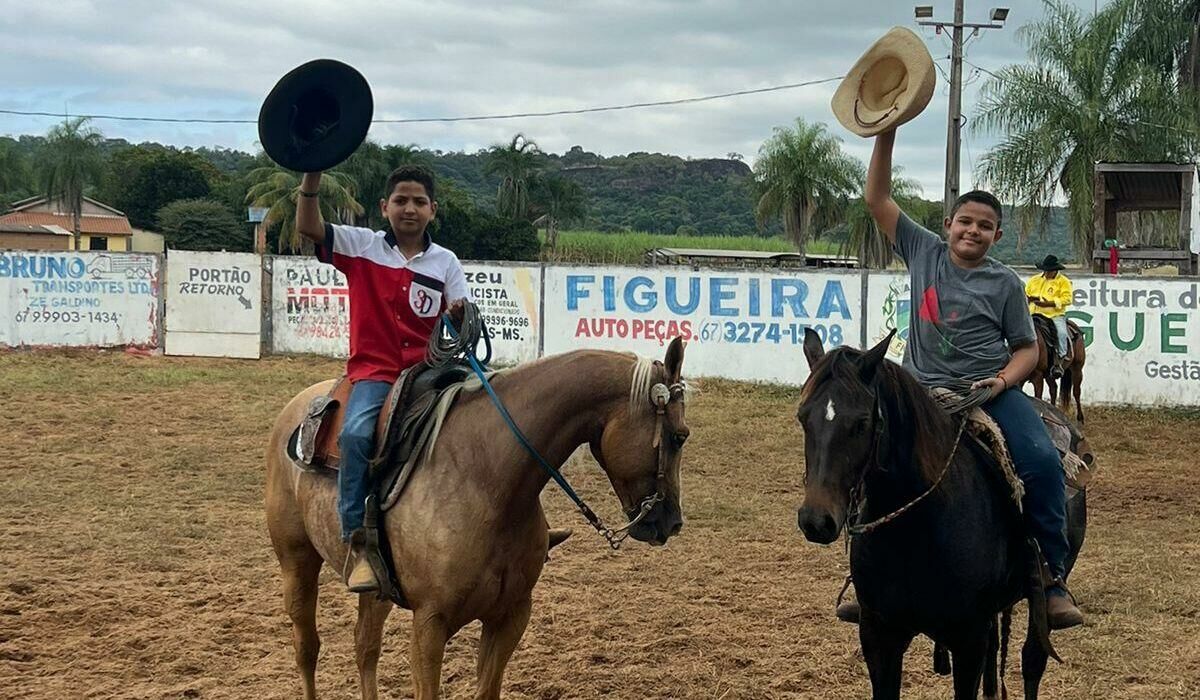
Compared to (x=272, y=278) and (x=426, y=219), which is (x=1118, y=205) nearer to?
(x=272, y=278)

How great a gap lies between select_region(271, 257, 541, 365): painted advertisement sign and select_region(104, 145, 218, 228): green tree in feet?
177

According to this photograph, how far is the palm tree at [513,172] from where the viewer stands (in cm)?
6178

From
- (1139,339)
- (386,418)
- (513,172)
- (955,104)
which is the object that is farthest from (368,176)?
(386,418)

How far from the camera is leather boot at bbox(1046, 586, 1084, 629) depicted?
14.2 ft

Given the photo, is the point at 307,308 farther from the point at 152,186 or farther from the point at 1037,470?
the point at 152,186

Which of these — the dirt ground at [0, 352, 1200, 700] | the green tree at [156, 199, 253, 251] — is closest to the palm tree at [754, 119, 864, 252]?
the green tree at [156, 199, 253, 251]

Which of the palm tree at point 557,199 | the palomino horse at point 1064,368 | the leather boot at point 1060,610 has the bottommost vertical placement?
the leather boot at point 1060,610

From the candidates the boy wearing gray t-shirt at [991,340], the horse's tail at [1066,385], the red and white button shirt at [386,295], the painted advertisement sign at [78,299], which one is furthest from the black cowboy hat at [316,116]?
the painted advertisement sign at [78,299]

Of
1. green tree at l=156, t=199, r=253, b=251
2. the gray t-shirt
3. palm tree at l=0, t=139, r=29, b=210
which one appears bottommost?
the gray t-shirt

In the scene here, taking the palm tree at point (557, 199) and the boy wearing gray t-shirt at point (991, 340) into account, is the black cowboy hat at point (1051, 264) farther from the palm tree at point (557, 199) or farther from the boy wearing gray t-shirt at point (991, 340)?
the palm tree at point (557, 199)

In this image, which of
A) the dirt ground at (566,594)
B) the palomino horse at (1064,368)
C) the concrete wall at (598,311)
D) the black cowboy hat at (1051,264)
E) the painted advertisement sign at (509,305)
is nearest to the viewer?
the dirt ground at (566,594)

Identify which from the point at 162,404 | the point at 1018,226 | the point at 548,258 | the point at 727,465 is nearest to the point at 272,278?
the point at 162,404

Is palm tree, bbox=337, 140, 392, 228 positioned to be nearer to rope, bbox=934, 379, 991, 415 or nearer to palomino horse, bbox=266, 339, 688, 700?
palomino horse, bbox=266, 339, 688, 700

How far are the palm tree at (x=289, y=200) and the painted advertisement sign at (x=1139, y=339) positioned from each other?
3935 centimetres
